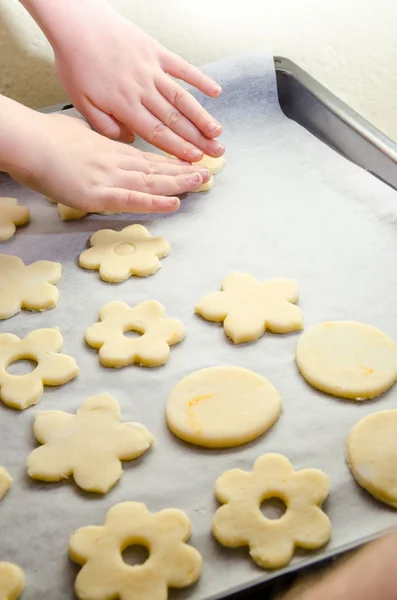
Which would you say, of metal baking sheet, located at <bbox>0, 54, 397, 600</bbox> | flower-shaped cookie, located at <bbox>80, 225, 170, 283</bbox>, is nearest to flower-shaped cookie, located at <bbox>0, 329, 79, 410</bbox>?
metal baking sheet, located at <bbox>0, 54, 397, 600</bbox>

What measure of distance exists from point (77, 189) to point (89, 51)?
30cm

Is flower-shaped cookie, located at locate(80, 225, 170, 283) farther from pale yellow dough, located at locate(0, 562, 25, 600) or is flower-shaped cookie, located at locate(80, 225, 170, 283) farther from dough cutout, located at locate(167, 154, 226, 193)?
pale yellow dough, located at locate(0, 562, 25, 600)

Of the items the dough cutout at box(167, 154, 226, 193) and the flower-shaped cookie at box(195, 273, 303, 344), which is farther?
the dough cutout at box(167, 154, 226, 193)

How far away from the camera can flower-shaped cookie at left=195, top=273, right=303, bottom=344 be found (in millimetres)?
846

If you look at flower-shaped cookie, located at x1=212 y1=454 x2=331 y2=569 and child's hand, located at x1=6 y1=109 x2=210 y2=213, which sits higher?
flower-shaped cookie, located at x1=212 y1=454 x2=331 y2=569

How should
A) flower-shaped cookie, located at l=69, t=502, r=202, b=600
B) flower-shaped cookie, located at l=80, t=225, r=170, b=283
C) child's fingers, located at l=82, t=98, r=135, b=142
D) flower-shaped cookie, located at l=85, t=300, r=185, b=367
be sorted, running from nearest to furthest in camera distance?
flower-shaped cookie, located at l=69, t=502, r=202, b=600
flower-shaped cookie, located at l=85, t=300, r=185, b=367
flower-shaped cookie, located at l=80, t=225, r=170, b=283
child's fingers, located at l=82, t=98, r=135, b=142

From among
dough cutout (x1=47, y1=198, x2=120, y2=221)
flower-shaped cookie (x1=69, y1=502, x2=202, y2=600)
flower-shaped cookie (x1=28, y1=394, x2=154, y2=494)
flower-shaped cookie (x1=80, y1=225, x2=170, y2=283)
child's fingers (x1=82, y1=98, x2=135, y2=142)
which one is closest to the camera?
flower-shaped cookie (x1=69, y1=502, x2=202, y2=600)

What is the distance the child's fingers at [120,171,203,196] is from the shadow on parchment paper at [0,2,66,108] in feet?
1.74

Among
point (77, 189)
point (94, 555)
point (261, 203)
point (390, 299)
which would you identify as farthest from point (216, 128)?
point (94, 555)

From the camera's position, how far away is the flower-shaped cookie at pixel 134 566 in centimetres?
59

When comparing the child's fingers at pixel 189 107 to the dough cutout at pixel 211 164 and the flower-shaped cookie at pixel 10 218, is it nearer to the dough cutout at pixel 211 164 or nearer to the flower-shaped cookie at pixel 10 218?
the dough cutout at pixel 211 164

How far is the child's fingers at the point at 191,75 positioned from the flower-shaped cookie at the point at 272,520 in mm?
692

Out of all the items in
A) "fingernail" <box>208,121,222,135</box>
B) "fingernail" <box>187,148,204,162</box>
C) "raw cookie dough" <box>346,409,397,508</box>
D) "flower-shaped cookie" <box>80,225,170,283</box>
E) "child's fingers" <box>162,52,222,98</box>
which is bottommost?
"flower-shaped cookie" <box>80,225,170,283</box>

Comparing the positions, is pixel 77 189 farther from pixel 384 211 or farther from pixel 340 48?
pixel 340 48
